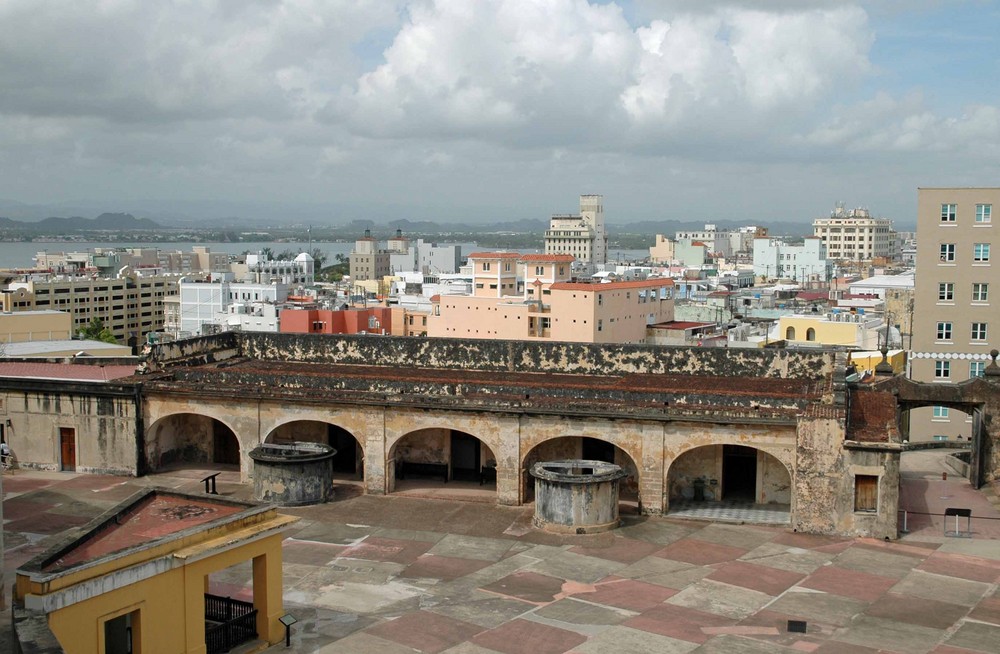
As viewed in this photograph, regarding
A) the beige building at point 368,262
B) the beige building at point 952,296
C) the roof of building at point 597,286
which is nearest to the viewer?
the beige building at point 952,296

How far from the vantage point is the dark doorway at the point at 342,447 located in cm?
3472

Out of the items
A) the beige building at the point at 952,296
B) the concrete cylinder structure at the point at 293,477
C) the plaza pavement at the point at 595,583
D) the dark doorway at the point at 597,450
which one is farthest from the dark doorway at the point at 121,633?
the beige building at the point at 952,296

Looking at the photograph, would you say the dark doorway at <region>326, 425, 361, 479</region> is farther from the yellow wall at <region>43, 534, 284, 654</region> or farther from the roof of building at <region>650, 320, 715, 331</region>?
the roof of building at <region>650, 320, 715, 331</region>

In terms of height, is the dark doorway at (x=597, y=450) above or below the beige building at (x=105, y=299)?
below

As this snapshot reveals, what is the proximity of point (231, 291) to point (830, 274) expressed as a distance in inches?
3721

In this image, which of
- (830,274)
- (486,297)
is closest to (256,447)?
(486,297)

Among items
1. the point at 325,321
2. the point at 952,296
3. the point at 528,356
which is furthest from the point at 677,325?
the point at 528,356

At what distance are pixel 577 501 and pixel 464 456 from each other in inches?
287

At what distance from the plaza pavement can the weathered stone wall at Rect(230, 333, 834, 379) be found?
6377 millimetres

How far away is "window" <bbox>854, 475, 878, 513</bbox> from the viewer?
87.5 ft

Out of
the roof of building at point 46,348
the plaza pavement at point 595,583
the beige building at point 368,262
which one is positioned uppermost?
the beige building at point 368,262

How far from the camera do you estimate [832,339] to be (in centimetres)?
6200

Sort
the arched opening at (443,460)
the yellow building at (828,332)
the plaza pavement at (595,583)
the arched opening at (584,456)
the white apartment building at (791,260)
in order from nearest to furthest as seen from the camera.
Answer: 1. the plaza pavement at (595,583)
2. the arched opening at (584,456)
3. the arched opening at (443,460)
4. the yellow building at (828,332)
5. the white apartment building at (791,260)

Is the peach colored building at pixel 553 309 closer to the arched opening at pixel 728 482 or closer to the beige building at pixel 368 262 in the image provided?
the arched opening at pixel 728 482
